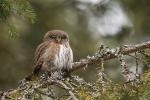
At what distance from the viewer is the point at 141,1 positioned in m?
9.38

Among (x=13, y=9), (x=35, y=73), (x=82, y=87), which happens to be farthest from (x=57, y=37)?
(x=82, y=87)

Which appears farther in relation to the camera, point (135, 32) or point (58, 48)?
point (135, 32)

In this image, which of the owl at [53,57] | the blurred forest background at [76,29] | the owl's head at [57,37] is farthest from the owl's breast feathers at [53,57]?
the blurred forest background at [76,29]

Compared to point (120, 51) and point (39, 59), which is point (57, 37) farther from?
point (120, 51)

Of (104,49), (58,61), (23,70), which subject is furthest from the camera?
(23,70)

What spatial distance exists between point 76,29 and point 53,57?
14.6ft

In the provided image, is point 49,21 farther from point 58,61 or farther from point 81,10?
point 58,61

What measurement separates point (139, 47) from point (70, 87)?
693 mm

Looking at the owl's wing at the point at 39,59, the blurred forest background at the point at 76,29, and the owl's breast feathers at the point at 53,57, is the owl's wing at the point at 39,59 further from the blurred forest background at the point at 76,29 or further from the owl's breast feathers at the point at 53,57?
the blurred forest background at the point at 76,29

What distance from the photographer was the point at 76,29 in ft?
33.1

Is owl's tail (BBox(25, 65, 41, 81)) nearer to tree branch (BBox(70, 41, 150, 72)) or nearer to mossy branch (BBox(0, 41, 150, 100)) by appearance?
mossy branch (BBox(0, 41, 150, 100))

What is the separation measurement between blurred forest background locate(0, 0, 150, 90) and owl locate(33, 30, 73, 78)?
2.90 meters

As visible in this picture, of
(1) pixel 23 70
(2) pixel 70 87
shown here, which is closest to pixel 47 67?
(2) pixel 70 87

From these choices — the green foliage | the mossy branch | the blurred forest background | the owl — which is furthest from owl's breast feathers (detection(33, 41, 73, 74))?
the blurred forest background
